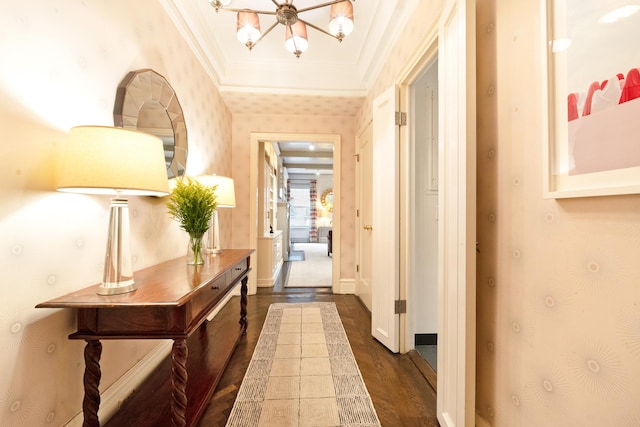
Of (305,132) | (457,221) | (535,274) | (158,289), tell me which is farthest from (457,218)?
(305,132)

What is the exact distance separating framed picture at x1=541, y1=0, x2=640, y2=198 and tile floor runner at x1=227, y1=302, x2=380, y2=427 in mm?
1440

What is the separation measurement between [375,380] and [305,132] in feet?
9.86

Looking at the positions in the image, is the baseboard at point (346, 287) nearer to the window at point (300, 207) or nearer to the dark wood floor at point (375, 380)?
the dark wood floor at point (375, 380)

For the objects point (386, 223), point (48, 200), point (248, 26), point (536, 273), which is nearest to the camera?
point (536, 273)

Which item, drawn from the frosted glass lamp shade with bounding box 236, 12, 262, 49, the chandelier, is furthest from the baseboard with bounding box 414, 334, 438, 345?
the frosted glass lamp shade with bounding box 236, 12, 262, 49

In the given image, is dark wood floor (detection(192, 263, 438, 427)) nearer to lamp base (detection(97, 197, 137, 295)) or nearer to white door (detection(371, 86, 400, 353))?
white door (detection(371, 86, 400, 353))

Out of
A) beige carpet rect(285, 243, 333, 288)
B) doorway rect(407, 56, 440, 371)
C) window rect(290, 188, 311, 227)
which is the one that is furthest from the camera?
window rect(290, 188, 311, 227)

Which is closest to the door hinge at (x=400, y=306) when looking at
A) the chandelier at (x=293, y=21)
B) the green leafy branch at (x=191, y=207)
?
the green leafy branch at (x=191, y=207)

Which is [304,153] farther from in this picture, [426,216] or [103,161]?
[103,161]

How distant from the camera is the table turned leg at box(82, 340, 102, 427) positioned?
1072 millimetres

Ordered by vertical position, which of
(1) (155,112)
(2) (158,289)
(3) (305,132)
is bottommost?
(2) (158,289)

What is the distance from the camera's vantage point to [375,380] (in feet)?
5.58

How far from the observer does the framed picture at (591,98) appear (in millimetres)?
621

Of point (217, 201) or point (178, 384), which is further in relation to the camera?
point (217, 201)
